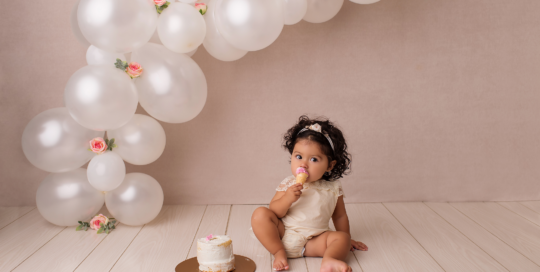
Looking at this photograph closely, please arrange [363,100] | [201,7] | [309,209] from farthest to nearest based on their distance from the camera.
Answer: [363,100] → [201,7] → [309,209]

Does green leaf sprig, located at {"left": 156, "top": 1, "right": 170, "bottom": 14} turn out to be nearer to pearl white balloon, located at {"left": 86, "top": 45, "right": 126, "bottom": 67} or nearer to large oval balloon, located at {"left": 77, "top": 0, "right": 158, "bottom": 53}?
large oval balloon, located at {"left": 77, "top": 0, "right": 158, "bottom": 53}

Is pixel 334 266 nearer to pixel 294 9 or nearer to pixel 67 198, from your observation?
pixel 294 9

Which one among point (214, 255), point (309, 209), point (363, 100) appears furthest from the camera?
point (363, 100)

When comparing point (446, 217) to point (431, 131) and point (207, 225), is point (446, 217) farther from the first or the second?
point (207, 225)

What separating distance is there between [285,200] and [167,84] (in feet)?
1.92

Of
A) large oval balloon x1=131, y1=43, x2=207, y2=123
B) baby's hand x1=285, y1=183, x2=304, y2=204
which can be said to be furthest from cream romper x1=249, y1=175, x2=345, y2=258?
large oval balloon x1=131, y1=43, x2=207, y2=123

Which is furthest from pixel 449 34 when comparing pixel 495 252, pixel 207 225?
pixel 207 225

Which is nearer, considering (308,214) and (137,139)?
(308,214)

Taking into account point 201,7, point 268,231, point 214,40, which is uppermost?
point 201,7

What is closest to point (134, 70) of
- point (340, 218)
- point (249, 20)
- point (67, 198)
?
point (249, 20)

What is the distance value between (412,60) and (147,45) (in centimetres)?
125

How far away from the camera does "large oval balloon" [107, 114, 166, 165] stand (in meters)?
1.73

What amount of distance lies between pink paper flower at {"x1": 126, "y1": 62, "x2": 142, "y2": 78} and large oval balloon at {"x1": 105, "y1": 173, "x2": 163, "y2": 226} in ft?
1.51

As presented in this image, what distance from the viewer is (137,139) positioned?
1.72 m
